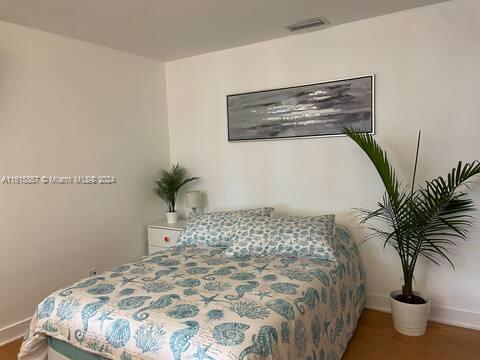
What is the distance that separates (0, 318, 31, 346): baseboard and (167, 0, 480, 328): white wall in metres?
1.89

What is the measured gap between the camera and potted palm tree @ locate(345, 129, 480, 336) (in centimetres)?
221

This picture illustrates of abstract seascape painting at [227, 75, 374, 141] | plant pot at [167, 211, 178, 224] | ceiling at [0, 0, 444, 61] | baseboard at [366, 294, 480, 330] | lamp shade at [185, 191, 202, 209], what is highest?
ceiling at [0, 0, 444, 61]

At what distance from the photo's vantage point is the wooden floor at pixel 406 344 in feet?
7.11

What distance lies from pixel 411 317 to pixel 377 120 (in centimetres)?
145

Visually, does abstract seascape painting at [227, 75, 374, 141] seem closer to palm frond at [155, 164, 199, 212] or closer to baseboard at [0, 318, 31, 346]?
palm frond at [155, 164, 199, 212]

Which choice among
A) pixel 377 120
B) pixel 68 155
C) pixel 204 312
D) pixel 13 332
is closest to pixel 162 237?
pixel 68 155

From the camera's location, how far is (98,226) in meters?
3.12

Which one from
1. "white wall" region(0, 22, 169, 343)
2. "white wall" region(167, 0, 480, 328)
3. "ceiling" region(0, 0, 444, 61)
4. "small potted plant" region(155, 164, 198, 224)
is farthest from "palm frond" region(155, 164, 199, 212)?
"ceiling" region(0, 0, 444, 61)

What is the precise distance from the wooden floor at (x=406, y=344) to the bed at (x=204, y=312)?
0.43ft

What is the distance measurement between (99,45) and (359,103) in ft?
7.58

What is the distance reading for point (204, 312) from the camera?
1.57m

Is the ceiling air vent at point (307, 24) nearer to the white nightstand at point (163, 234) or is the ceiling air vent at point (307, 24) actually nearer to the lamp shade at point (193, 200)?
the lamp shade at point (193, 200)

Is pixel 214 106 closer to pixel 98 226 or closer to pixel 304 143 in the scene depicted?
pixel 304 143

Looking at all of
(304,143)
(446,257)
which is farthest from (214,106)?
(446,257)
